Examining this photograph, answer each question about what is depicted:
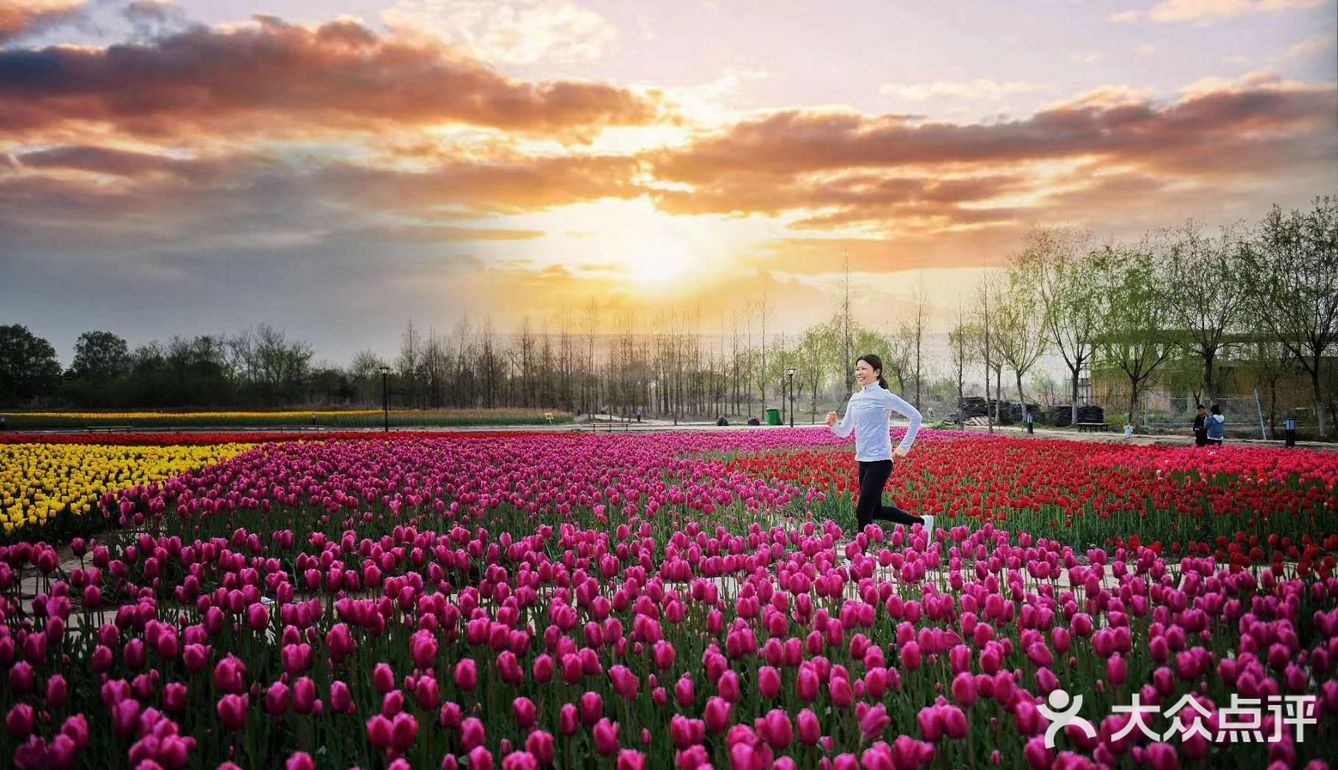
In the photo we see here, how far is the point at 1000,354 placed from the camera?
48.2 metres

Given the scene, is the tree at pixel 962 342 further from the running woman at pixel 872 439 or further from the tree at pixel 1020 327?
the running woman at pixel 872 439

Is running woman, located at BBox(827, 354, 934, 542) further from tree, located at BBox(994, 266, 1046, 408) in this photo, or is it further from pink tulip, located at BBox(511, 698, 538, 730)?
tree, located at BBox(994, 266, 1046, 408)

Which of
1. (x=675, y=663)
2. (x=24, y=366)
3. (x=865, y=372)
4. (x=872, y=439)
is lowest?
(x=675, y=663)

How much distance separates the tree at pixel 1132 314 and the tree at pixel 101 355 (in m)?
62.5

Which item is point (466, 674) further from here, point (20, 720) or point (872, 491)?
point (872, 491)

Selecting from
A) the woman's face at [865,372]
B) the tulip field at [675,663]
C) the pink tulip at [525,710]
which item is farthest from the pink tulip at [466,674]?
the woman's face at [865,372]

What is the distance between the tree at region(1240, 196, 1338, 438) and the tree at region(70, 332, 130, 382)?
67.6 meters

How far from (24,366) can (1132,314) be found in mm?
64972

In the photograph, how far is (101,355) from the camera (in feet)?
220

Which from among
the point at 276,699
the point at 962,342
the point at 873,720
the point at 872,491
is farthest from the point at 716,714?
the point at 962,342

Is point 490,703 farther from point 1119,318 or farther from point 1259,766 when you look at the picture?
point 1119,318

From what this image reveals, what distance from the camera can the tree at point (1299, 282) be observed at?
34.3 meters

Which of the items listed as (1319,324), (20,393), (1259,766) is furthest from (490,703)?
(20,393)

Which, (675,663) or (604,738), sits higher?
(604,738)
